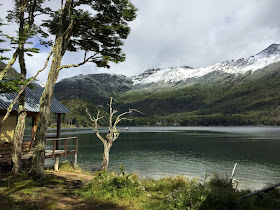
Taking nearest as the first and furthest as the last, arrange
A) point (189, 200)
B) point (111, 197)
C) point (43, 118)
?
point (189, 200), point (111, 197), point (43, 118)

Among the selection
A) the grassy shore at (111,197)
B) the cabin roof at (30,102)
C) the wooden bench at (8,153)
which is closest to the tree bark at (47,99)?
the grassy shore at (111,197)

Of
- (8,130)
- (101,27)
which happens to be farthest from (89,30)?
(8,130)

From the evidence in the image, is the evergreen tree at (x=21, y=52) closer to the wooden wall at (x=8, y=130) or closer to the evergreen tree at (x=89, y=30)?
the evergreen tree at (x=89, y=30)

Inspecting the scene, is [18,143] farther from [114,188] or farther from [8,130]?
[8,130]

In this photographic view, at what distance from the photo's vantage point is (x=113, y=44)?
15.1 meters

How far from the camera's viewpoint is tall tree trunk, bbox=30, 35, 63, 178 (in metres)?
11.8

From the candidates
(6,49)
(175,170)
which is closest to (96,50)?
(6,49)

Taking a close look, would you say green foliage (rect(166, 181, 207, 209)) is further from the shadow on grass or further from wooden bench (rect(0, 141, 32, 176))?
wooden bench (rect(0, 141, 32, 176))

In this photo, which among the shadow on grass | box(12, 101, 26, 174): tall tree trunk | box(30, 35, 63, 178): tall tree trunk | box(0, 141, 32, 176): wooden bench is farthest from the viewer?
box(0, 141, 32, 176): wooden bench

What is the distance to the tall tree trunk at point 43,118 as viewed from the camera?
11820 millimetres

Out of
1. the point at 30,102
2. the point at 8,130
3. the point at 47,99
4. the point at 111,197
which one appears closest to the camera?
the point at 111,197

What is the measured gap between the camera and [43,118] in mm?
12328

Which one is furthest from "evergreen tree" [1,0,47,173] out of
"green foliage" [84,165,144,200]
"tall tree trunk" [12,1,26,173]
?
"green foliage" [84,165,144,200]

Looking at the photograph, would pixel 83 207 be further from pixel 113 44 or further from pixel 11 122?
pixel 11 122
